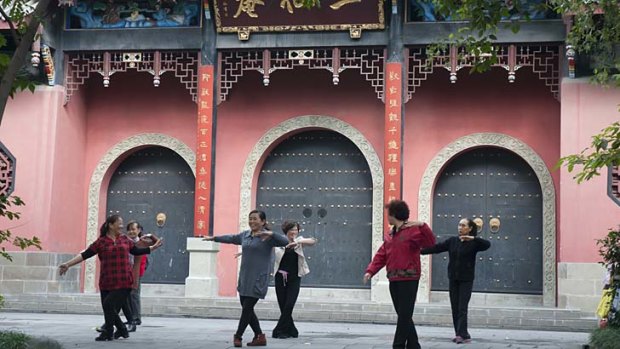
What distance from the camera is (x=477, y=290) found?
55.5ft

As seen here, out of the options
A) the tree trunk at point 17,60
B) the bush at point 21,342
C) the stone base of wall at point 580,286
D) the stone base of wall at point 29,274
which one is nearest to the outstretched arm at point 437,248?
the bush at point 21,342

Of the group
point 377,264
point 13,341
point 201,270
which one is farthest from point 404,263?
point 201,270

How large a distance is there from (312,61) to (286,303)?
6.59 m

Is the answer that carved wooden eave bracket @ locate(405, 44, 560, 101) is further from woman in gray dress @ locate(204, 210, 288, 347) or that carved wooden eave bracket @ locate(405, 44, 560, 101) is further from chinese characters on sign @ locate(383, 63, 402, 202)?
woman in gray dress @ locate(204, 210, 288, 347)

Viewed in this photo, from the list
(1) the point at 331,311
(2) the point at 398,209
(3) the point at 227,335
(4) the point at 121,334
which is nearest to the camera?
(2) the point at 398,209

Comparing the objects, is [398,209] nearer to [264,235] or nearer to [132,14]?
[264,235]

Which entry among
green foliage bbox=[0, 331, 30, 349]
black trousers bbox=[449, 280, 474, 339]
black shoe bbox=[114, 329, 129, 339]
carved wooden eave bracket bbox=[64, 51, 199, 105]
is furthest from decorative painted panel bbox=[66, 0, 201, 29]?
green foliage bbox=[0, 331, 30, 349]

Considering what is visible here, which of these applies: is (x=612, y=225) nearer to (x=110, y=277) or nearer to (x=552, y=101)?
(x=552, y=101)

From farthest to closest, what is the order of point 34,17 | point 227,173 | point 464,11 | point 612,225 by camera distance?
point 227,173
point 612,225
point 464,11
point 34,17

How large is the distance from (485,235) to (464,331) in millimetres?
6410

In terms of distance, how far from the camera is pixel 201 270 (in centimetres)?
1630

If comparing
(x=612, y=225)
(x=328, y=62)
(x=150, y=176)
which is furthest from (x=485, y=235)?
(x=150, y=176)

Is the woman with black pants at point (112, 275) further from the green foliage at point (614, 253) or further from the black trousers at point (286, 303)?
the green foliage at point (614, 253)

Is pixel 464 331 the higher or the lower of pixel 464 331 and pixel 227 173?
the lower
